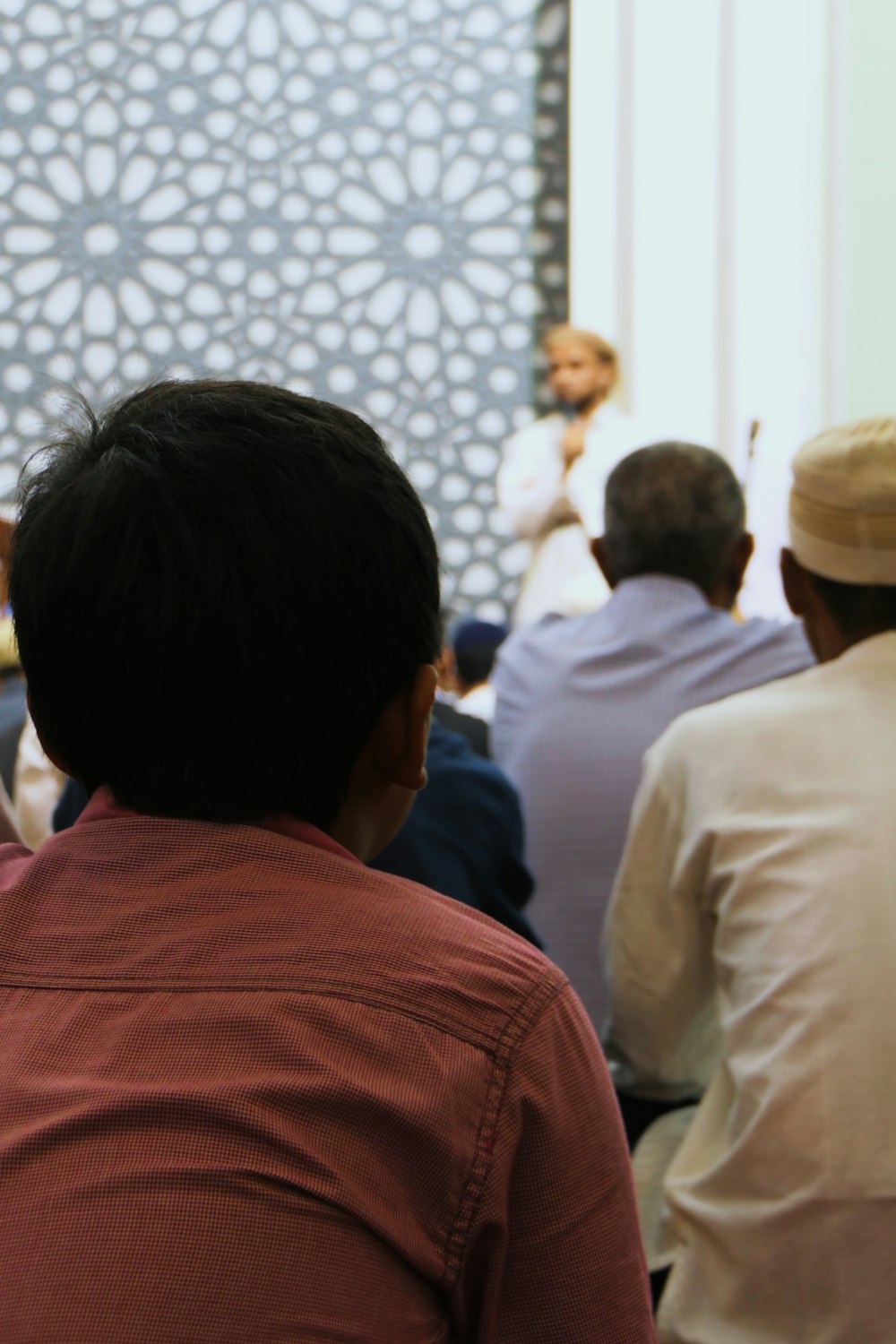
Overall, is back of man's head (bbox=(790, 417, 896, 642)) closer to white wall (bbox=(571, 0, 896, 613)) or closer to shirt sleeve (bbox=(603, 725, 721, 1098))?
shirt sleeve (bbox=(603, 725, 721, 1098))

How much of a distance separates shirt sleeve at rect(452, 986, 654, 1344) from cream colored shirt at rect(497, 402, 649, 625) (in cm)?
462

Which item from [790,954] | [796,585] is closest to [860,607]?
[796,585]

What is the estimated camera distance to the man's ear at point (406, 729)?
2.74ft

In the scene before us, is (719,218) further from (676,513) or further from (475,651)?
(676,513)

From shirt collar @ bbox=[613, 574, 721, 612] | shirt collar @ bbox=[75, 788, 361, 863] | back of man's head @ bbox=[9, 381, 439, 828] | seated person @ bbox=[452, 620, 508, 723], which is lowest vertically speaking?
seated person @ bbox=[452, 620, 508, 723]

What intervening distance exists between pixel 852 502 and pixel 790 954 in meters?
0.47

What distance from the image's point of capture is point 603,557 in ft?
7.54

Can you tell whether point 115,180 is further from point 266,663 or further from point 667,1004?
point 266,663

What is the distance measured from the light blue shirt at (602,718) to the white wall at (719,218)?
4110 millimetres

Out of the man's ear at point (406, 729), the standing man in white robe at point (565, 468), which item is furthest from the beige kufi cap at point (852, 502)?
the standing man in white robe at point (565, 468)

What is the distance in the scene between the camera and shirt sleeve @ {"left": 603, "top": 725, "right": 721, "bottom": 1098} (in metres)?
1.62

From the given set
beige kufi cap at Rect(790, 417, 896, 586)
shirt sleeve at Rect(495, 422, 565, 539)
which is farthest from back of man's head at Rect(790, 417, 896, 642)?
shirt sleeve at Rect(495, 422, 565, 539)

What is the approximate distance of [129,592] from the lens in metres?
0.75

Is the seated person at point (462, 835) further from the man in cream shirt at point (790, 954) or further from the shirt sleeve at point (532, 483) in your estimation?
the shirt sleeve at point (532, 483)
